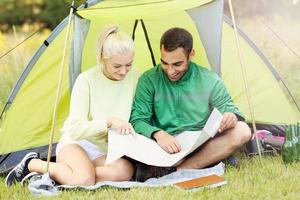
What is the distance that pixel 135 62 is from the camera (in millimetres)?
3873

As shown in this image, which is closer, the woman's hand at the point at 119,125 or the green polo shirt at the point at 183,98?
the woman's hand at the point at 119,125

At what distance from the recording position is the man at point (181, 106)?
10.0 feet

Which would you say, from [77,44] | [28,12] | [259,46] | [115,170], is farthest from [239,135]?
[28,12]

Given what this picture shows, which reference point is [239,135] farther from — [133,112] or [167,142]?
[133,112]

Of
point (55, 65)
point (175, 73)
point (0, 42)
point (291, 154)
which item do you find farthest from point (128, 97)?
point (0, 42)

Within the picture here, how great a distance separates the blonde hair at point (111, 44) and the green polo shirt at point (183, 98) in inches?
10.0

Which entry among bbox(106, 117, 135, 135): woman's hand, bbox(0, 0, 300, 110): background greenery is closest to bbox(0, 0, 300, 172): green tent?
bbox(106, 117, 135, 135): woman's hand

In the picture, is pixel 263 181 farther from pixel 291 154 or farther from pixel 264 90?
pixel 264 90

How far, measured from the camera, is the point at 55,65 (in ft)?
11.4

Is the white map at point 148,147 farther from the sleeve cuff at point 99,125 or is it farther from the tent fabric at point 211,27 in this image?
the tent fabric at point 211,27

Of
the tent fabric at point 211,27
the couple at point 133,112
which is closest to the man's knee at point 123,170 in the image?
the couple at point 133,112

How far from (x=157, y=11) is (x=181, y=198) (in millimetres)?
875

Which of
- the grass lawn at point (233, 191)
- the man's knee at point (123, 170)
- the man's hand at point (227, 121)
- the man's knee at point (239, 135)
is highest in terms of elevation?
the man's hand at point (227, 121)

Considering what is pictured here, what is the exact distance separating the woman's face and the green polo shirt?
16 centimetres
